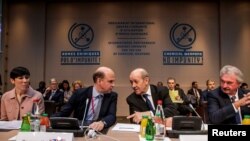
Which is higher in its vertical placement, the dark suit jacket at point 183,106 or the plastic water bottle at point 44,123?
the plastic water bottle at point 44,123

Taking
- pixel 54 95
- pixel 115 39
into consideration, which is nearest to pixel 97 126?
pixel 54 95

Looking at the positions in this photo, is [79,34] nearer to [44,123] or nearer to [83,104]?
[83,104]

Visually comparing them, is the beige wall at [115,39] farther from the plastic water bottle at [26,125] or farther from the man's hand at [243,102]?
the plastic water bottle at [26,125]

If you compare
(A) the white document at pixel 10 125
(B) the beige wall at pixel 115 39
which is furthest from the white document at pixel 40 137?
(B) the beige wall at pixel 115 39

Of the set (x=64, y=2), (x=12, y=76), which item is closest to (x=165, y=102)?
(x=12, y=76)

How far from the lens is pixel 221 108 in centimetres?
270

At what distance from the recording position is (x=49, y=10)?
10828mm

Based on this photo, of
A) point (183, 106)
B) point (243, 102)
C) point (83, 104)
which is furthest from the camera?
point (183, 106)

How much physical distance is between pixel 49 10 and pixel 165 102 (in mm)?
8392

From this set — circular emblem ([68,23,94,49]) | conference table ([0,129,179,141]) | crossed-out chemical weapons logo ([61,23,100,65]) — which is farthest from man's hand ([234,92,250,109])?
circular emblem ([68,23,94,49])

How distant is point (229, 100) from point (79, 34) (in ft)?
27.8

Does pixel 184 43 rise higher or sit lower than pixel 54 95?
higher

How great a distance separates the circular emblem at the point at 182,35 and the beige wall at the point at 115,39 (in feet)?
0.47

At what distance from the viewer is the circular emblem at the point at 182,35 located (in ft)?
34.5
